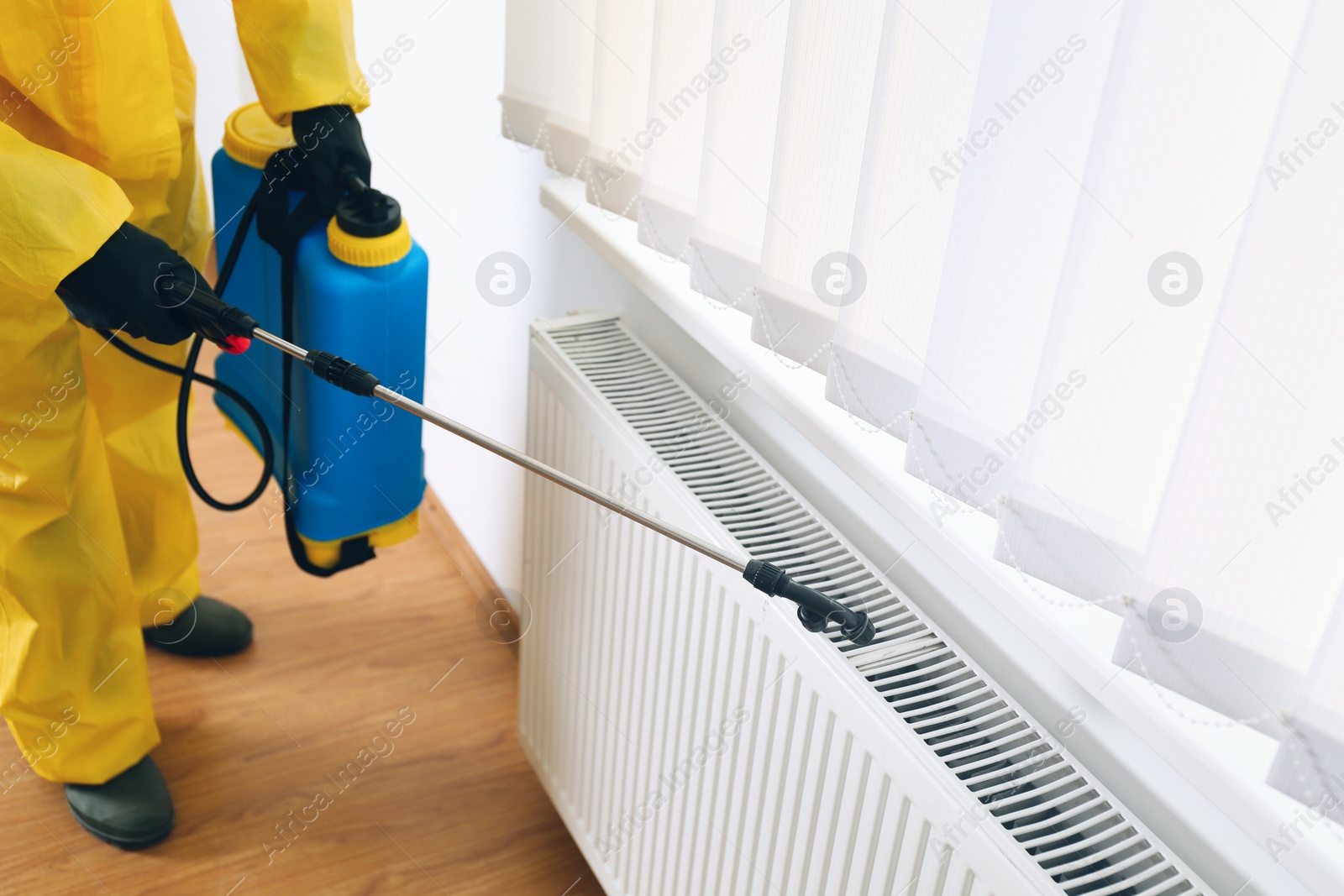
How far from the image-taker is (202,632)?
190 centimetres

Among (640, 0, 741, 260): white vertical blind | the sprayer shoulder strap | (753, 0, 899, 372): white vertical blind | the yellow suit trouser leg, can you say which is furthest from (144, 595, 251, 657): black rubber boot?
(753, 0, 899, 372): white vertical blind

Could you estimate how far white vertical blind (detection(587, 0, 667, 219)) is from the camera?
1190 mm

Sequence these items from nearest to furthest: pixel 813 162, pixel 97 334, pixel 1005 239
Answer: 1. pixel 1005 239
2. pixel 813 162
3. pixel 97 334

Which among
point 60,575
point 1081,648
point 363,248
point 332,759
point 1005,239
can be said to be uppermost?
point 1005,239

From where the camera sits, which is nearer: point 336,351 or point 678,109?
point 678,109

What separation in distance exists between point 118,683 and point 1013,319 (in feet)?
4.57

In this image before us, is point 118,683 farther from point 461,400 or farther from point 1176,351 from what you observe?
point 1176,351

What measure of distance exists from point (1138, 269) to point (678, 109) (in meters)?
0.58

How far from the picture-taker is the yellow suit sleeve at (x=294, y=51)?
130cm

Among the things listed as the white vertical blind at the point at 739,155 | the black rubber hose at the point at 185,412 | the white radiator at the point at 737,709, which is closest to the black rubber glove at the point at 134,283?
the black rubber hose at the point at 185,412

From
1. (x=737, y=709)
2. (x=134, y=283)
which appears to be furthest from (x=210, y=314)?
(x=737, y=709)

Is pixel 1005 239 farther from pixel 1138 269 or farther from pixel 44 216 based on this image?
pixel 44 216

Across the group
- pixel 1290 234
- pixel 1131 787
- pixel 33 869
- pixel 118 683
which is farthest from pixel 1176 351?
pixel 33 869

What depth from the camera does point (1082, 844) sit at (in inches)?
31.8
